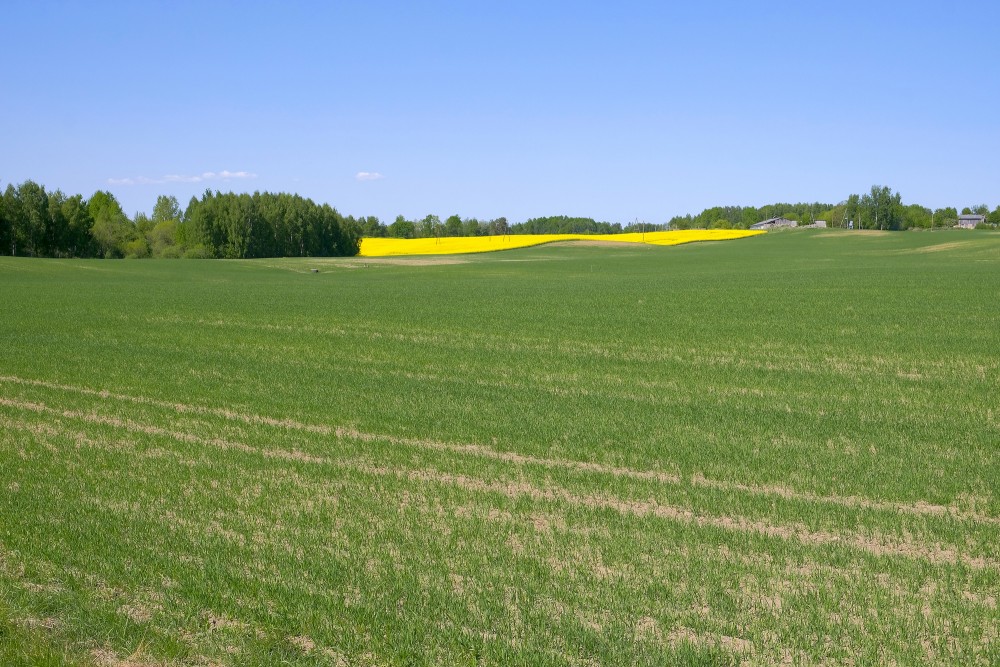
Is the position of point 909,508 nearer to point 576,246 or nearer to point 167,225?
point 576,246

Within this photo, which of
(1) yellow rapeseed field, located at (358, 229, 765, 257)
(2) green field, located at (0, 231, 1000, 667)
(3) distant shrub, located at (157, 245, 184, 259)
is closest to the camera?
(2) green field, located at (0, 231, 1000, 667)

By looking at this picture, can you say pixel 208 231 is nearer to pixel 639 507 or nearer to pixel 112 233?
pixel 112 233

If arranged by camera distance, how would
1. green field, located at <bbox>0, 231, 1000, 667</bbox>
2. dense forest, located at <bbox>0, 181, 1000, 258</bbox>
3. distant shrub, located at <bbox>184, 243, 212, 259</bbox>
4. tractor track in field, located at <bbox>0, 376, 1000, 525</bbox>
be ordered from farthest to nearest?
distant shrub, located at <bbox>184, 243, 212, 259</bbox> → dense forest, located at <bbox>0, 181, 1000, 258</bbox> → tractor track in field, located at <bbox>0, 376, 1000, 525</bbox> → green field, located at <bbox>0, 231, 1000, 667</bbox>

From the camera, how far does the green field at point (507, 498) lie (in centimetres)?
711

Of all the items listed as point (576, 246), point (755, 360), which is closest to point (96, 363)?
point (755, 360)

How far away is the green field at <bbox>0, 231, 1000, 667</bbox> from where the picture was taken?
23.3 feet

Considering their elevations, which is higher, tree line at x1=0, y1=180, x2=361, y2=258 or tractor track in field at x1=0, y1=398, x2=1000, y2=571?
tree line at x1=0, y1=180, x2=361, y2=258

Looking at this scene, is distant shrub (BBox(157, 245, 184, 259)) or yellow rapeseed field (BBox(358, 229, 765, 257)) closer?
distant shrub (BBox(157, 245, 184, 259))

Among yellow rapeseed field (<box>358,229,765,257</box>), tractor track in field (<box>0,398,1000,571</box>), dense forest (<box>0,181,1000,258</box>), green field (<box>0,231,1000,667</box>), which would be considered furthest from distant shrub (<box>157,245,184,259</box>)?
tractor track in field (<box>0,398,1000,571</box>)

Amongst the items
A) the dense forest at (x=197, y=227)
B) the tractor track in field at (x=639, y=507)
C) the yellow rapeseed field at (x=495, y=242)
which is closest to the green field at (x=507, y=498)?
the tractor track in field at (x=639, y=507)

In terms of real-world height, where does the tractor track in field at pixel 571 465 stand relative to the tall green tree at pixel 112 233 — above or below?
below

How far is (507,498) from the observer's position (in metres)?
10.7

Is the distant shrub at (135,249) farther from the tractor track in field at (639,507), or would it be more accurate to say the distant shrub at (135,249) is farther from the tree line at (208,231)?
the tractor track in field at (639,507)

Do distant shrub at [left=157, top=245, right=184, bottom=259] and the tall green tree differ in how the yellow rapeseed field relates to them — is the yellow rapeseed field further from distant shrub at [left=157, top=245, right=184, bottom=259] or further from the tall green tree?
the tall green tree
